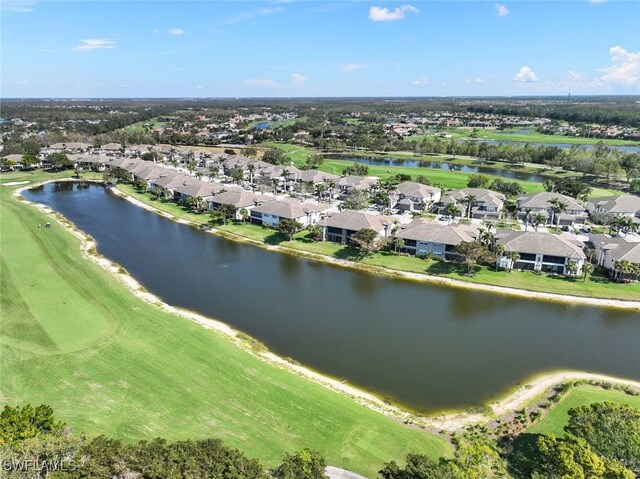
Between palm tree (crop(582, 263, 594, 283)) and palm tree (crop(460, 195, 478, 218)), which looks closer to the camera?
palm tree (crop(582, 263, 594, 283))

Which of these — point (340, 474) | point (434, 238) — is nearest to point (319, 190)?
point (434, 238)

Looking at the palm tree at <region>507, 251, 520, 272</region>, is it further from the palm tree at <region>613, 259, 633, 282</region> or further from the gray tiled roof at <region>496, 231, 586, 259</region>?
the palm tree at <region>613, 259, 633, 282</region>

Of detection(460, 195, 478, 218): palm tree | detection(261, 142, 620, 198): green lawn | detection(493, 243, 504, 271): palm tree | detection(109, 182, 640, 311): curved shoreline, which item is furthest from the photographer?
detection(261, 142, 620, 198): green lawn

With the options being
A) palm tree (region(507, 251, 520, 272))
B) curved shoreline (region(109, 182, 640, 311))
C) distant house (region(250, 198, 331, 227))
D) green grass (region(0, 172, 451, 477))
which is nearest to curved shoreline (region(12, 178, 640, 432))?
green grass (region(0, 172, 451, 477))

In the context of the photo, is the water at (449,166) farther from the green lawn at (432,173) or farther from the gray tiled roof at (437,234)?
the gray tiled roof at (437,234)

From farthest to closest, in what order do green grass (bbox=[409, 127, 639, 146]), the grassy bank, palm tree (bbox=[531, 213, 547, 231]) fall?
1. green grass (bbox=[409, 127, 639, 146])
2. palm tree (bbox=[531, 213, 547, 231])
3. the grassy bank

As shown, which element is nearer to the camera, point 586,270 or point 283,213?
point 586,270

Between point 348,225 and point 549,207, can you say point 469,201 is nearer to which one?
point 549,207
